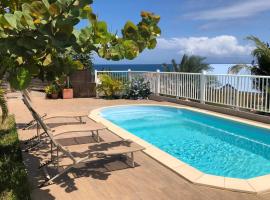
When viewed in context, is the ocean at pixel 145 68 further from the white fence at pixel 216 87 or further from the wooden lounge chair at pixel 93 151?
the wooden lounge chair at pixel 93 151

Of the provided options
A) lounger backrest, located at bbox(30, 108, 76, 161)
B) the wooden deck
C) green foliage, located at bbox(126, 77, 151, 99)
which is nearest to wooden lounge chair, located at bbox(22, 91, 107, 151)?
lounger backrest, located at bbox(30, 108, 76, 161)

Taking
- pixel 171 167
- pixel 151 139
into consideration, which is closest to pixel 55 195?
pixel 171 167

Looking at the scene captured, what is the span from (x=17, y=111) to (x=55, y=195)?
24.2 feet

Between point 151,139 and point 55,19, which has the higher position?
point 55,19

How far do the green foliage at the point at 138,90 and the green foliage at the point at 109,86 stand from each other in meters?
0.43

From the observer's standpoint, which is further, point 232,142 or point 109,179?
point 232,142

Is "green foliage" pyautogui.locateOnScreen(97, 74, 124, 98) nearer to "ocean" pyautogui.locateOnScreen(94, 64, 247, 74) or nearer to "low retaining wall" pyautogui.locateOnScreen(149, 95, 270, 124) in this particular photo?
"low retaining wall" pyautogui.locateOnScreen(149, 95, 270, 124)

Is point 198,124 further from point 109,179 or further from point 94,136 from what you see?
point 109,179

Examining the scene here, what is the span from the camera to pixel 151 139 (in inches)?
340

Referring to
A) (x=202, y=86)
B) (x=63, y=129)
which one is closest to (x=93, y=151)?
(x=63, y=129)

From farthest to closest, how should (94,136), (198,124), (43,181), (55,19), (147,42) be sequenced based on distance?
(198,124), (94,136), (43,181), (147,42), (55,19)

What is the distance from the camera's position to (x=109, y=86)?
1431cm

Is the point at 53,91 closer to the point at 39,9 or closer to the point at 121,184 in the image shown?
the point at 121,184

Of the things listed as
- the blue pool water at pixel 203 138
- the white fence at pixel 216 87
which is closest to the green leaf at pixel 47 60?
the blue pool water at pixel 203 138
